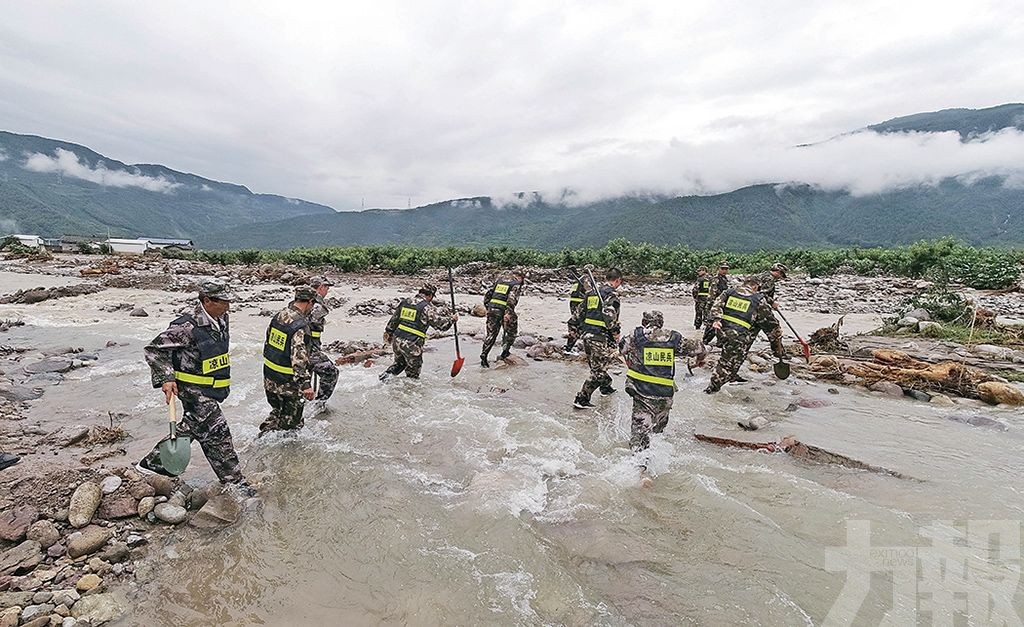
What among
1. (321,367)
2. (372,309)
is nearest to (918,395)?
(321,367)

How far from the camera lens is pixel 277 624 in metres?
3.54

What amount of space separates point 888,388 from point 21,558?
11.4m

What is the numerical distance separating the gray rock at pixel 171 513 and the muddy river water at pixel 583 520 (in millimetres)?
156

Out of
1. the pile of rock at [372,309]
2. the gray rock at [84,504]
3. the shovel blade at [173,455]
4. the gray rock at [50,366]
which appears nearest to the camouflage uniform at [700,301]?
the pile of rock at [372,309]

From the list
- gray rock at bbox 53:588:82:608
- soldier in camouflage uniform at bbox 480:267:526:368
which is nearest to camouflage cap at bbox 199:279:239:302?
gray rock at bbox 53:588:82:608

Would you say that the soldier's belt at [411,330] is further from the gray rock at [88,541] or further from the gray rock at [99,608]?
the gray rock at [99,608]

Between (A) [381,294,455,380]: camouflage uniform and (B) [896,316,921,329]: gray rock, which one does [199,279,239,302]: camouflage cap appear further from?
(B) [896,316,921,329]: gray rock

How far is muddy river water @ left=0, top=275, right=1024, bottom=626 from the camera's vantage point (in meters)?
3.77

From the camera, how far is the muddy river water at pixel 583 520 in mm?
3766

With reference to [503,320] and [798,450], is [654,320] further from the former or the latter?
[503,320]

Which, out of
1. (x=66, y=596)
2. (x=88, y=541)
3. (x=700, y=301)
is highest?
(x=88, y=541)

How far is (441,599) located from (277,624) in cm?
114

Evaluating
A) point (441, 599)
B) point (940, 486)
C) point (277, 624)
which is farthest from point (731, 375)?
point (277, 624)

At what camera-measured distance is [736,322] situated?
28.4ft
